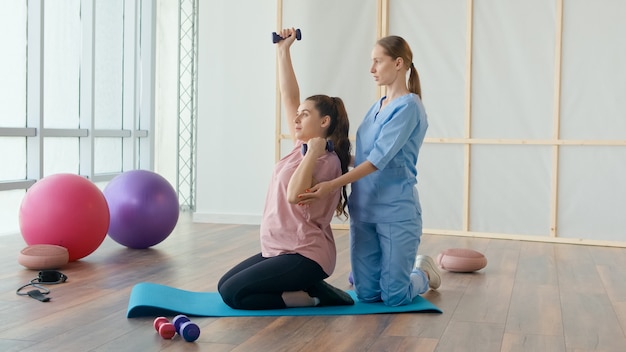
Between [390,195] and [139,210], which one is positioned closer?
[390,195]

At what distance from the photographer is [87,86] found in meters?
7.05

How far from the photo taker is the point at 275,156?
6.62 metres

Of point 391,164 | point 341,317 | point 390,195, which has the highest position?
point 391,164

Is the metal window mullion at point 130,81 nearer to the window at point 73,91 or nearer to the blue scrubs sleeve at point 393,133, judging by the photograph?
the window at point 73,91

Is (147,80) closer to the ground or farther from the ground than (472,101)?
farther from the ground

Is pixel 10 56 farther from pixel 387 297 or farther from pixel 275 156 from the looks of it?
pixel 387 297

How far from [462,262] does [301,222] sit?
56.0 inches

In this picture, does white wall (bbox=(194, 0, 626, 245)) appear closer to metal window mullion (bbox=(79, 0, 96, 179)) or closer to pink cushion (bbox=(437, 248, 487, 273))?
metal window mullion (bbox=(79, 0, 96, 179))

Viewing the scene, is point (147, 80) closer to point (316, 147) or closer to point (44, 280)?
point (44, 280)

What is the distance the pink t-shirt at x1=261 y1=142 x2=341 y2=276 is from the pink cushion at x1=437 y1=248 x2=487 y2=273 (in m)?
1.24

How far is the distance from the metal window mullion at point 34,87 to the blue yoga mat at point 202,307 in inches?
124

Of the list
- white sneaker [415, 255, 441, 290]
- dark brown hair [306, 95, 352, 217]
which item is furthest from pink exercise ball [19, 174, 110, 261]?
white sneaker [415, 255, 441, 290]

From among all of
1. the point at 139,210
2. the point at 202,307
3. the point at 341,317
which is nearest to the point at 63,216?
the point at 139,210

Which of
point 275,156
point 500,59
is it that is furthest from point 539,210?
point 275,156
